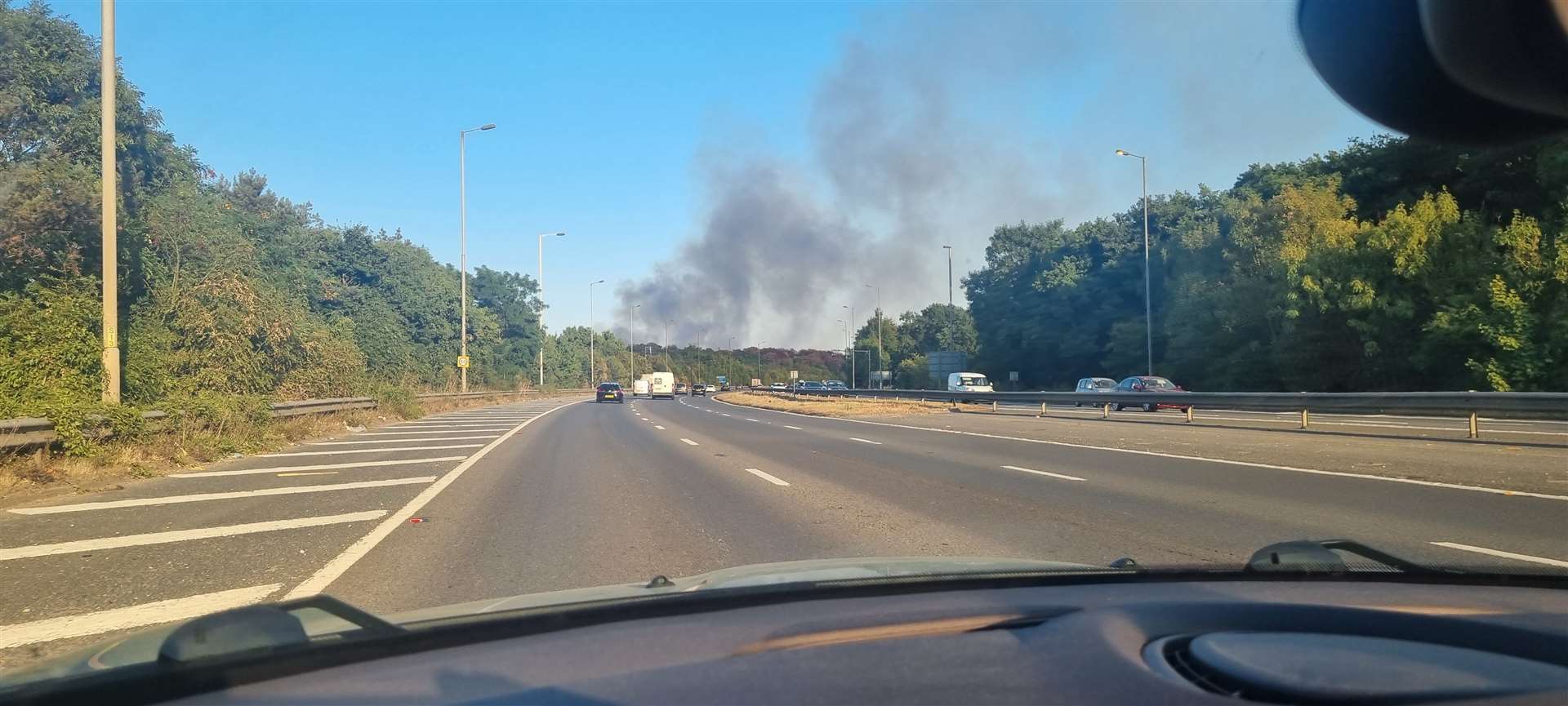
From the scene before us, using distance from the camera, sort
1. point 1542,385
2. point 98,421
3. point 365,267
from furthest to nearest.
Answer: point 365,267 < point 1542,385 < point 98,421

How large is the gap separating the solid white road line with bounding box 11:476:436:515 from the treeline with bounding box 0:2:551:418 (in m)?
2.82

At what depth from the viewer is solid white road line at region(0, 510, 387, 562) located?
7.40m

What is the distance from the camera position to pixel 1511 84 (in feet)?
11.8

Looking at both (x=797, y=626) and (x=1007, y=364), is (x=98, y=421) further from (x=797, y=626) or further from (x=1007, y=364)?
(x=1007, y=364)

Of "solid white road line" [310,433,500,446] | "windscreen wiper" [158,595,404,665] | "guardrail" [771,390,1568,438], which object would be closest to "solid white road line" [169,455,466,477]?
"solid white road line" [310,433,500,446]

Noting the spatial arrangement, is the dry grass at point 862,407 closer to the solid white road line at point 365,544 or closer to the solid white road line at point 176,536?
the solid white road line at point 365,544

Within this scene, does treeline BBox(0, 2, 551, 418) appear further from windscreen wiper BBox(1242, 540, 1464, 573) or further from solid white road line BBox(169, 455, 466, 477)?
windscreen wiper BBox(1242, 540, 1464, 573)

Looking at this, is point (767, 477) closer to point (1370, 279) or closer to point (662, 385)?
point (1370, 279)

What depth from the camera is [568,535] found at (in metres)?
8.09

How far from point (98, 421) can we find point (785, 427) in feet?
53.6

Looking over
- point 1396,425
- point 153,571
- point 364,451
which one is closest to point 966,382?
point 1396,425

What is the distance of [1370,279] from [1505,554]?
102 feet

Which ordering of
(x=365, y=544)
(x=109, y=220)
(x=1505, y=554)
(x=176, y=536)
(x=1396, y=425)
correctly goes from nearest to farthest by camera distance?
(x=1505, y=554) → (x=365, y=544) → (x=176, y=536) → (x=109, y=220) → (x=1396, y=425)

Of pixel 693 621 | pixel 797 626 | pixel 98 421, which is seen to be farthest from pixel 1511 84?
pixel 98 421
